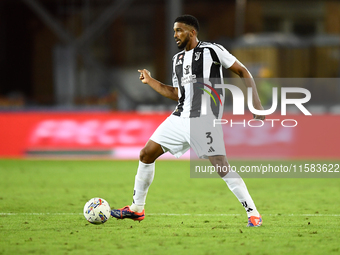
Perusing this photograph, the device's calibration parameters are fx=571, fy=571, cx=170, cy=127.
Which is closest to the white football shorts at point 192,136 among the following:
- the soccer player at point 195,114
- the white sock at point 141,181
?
the soccer player at point 195,114

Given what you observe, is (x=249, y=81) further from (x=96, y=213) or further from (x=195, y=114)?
(x=96, y=213)

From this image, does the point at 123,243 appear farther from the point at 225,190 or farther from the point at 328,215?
the point at 225,190

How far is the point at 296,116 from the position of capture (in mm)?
13305

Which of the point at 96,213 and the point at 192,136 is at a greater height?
the point at 192,136

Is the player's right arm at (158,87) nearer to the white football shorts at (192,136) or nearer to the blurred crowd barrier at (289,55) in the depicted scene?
the white football shorts at (192,136)

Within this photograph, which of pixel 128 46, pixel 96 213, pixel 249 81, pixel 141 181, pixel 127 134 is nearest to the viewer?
pixel 249 81

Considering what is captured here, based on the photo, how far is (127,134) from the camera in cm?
1355

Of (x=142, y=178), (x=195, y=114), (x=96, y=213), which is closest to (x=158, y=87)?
(x=195, y=114)

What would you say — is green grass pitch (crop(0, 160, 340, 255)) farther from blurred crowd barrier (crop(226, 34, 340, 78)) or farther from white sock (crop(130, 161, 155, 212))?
blurred crowd barrier (crop(226, 34, 340, 78))

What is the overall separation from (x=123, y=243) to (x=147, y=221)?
120cm

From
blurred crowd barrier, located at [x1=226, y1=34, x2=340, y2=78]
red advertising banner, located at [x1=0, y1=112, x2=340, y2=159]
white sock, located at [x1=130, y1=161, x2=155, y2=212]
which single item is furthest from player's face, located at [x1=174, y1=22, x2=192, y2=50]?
blurred crowd barrier, located at [x1=226, y1=34, x2=340, y2=78]

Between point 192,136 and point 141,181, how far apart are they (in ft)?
2.54

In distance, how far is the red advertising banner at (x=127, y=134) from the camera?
13.0 meters

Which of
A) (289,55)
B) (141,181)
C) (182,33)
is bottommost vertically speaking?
(141,181)
